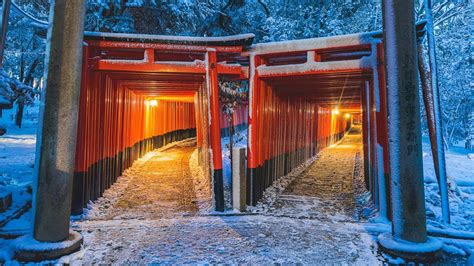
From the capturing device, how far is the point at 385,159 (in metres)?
5.74

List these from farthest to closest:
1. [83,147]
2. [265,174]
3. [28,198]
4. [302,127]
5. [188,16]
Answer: [302,127]
[188,16]
[265,174]
[28,198]
[83,147]

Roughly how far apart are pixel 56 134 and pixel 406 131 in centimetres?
441

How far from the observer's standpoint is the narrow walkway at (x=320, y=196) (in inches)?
271

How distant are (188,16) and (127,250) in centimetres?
1012

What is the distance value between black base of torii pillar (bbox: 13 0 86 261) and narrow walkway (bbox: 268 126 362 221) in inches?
154

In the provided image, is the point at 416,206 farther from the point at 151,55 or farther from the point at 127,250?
the point at 151,55

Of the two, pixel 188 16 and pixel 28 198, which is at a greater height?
pixel 188 16

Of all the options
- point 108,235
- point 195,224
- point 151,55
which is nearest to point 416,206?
point 195,224

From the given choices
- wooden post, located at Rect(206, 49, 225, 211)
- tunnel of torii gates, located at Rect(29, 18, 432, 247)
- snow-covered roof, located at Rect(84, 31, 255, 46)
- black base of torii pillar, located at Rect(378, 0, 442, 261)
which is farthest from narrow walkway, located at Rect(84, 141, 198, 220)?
black base of torii pillar, located at Rect(378, 0, 442, 261)

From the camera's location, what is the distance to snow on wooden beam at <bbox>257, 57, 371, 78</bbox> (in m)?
6.02

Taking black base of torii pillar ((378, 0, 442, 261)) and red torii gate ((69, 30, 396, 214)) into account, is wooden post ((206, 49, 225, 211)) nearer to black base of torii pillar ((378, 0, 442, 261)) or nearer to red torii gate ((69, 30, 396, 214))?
red torii gate ((69, 30, 396, 214))

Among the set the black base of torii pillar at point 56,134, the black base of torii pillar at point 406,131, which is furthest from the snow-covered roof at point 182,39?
the black base of torii pillar at point 406,131

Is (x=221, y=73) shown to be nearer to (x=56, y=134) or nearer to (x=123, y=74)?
(x=123, y=74)

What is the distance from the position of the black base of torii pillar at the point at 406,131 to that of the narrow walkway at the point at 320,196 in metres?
1.82
